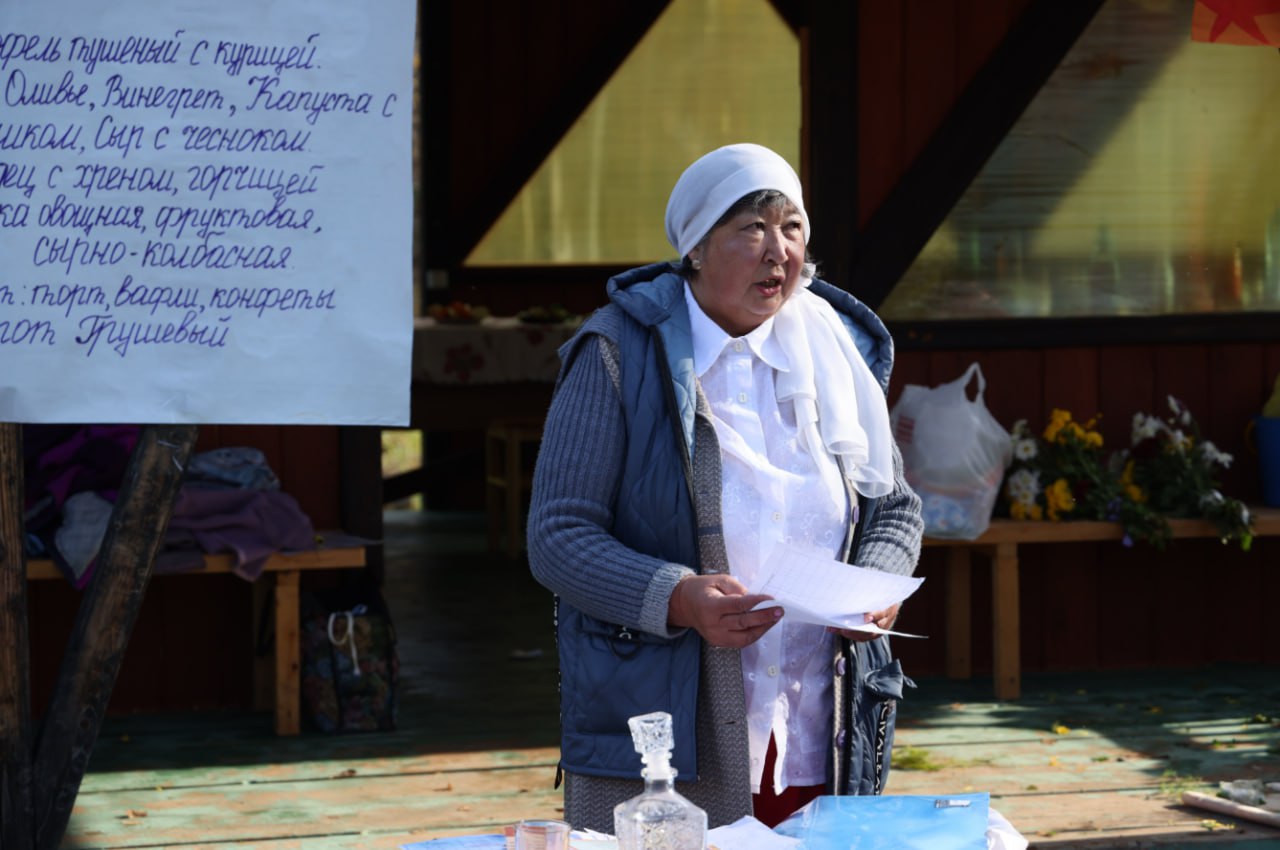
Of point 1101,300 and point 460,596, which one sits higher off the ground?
point 1101,300

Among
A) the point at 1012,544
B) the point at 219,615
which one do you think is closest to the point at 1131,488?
the point at 1012,544

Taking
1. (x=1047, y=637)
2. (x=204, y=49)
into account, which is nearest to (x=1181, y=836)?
(x=1047, y=637)

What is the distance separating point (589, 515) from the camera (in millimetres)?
2857

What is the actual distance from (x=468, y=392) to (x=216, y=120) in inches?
254

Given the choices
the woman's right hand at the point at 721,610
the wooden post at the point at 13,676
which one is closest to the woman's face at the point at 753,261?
the woman's right hand at the point at 721,610

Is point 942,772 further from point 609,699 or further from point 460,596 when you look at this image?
point 460,596

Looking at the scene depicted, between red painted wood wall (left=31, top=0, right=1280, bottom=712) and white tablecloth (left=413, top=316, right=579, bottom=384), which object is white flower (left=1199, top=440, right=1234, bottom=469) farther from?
white tablecloth (left=413, top=316, right=579, bottom=384)

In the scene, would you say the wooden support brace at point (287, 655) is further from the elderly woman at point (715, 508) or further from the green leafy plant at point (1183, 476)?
the elderly woman at point (715, 508)

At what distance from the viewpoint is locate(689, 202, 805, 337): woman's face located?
2914mm

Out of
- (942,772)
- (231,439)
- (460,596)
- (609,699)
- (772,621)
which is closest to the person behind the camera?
(772,621)

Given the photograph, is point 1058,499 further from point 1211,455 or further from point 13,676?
point 13,676

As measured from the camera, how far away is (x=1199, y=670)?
7.08 metres

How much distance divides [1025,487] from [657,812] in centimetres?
472

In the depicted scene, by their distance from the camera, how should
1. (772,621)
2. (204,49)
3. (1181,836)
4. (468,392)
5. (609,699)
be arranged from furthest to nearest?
(468,392), (1181,836), (204,49), (609,699), (772,621)
